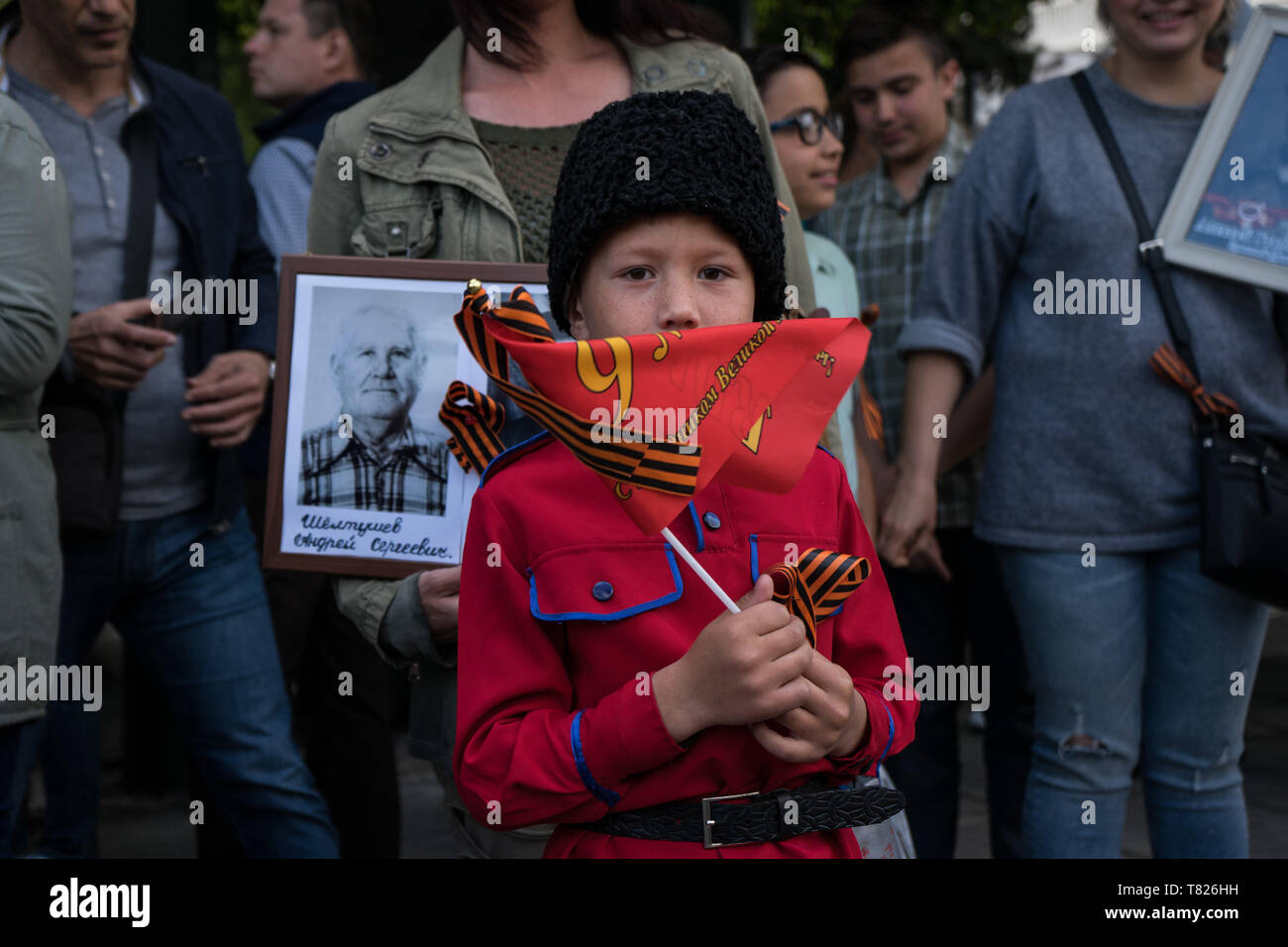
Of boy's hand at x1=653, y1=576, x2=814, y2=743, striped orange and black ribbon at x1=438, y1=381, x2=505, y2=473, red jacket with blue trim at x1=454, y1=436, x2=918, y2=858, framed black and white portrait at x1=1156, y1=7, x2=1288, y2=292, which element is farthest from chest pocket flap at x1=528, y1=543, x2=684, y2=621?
framed black and white portrait at x1=1156, y1=7, x2=1288, y2=292

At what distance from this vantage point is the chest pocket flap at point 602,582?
1.81 meters

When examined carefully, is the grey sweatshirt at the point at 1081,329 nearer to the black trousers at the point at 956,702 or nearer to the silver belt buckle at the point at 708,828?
the black trousers at the point at 956,702

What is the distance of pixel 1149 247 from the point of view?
10.0ft

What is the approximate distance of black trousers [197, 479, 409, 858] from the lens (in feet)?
13.4

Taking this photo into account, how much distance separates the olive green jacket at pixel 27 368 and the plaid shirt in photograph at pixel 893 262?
7.73ft

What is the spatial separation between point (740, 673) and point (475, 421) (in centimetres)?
79

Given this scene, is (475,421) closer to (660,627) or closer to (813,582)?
(660,627)

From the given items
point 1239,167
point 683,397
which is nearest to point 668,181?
point 683,397

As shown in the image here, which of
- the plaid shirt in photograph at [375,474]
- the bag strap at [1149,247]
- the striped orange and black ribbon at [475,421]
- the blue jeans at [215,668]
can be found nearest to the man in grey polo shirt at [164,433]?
the blue jeans at [215,668]
